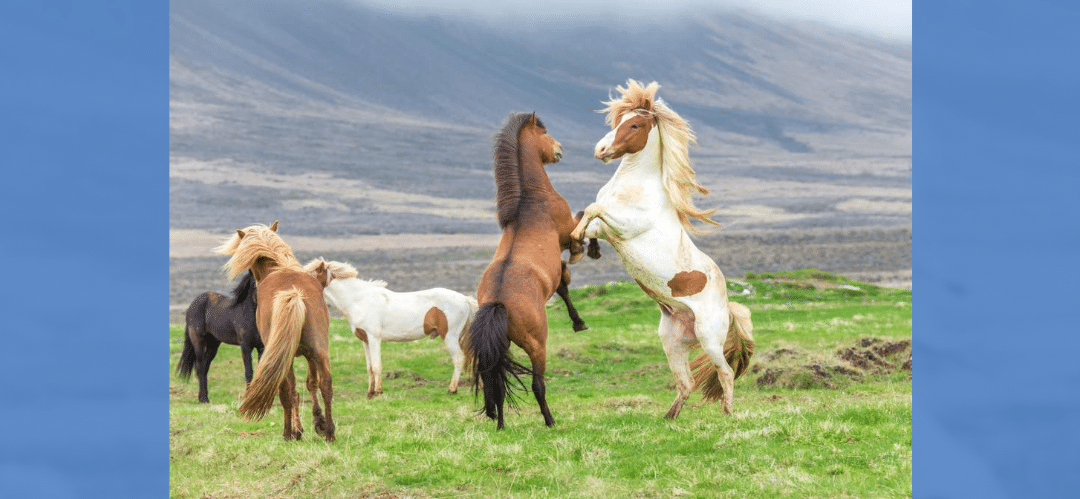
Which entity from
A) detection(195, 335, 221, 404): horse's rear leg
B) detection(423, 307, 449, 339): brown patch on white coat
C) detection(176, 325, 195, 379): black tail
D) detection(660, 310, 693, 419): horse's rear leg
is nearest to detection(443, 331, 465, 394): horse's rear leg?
detection(423, 307, 449, 339): brown patch on white coat

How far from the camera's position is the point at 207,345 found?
1488cm

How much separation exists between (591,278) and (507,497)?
3772cm

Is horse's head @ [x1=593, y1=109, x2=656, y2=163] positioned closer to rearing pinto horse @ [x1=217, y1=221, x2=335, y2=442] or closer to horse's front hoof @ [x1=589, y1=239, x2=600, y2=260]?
horse's front hoof @ [x1=589, y1=239, x2=600, y2=260]

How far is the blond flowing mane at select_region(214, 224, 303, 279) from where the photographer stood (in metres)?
9.78

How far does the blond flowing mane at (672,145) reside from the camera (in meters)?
10.7

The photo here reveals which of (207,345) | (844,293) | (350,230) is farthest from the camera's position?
(350,230)

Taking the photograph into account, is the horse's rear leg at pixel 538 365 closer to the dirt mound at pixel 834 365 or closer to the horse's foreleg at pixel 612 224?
the horse's foreleg at pixel 612 224

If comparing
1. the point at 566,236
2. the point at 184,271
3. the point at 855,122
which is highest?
the point at 855,122

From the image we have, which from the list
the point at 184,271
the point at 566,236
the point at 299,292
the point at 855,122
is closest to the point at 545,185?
the point at 566,236

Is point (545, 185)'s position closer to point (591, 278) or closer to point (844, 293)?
point (844, 293)

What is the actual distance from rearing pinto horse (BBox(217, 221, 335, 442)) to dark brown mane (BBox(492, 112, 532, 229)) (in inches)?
79.1

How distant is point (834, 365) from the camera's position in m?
14.4

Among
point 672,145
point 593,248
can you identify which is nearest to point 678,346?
point 593,248

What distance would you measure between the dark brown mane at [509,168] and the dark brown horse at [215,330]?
446cm
